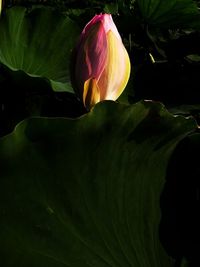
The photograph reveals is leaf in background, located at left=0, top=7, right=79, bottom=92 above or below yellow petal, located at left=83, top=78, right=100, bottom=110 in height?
below

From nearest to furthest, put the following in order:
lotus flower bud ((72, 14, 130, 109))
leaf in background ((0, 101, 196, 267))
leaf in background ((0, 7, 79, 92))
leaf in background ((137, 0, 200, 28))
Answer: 1. leaf in background ((0, 101, 196, 267))
2. lotus flower bud ((72, 14, 130, 109))
3. leaf in background ((0, 7, 79, 92))
4. leaf in background ((137, 0, 200, 28))

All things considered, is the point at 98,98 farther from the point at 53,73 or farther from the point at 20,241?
the point at 53,73

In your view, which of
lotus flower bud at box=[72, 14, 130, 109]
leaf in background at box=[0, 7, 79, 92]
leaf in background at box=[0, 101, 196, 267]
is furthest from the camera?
leaf in background at box=[0, 7, 79, 92]

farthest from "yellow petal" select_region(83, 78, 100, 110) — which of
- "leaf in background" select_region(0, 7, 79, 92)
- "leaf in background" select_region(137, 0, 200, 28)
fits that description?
"leaf in background" select_region(137, 0, 200, 28)

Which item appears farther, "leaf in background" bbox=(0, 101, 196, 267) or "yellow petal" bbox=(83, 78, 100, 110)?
"yellow petal" bbox=(83, 78, 100, 110)

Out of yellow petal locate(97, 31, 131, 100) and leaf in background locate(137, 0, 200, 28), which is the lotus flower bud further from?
leaf in background locate(137, 0, 200, 28)
